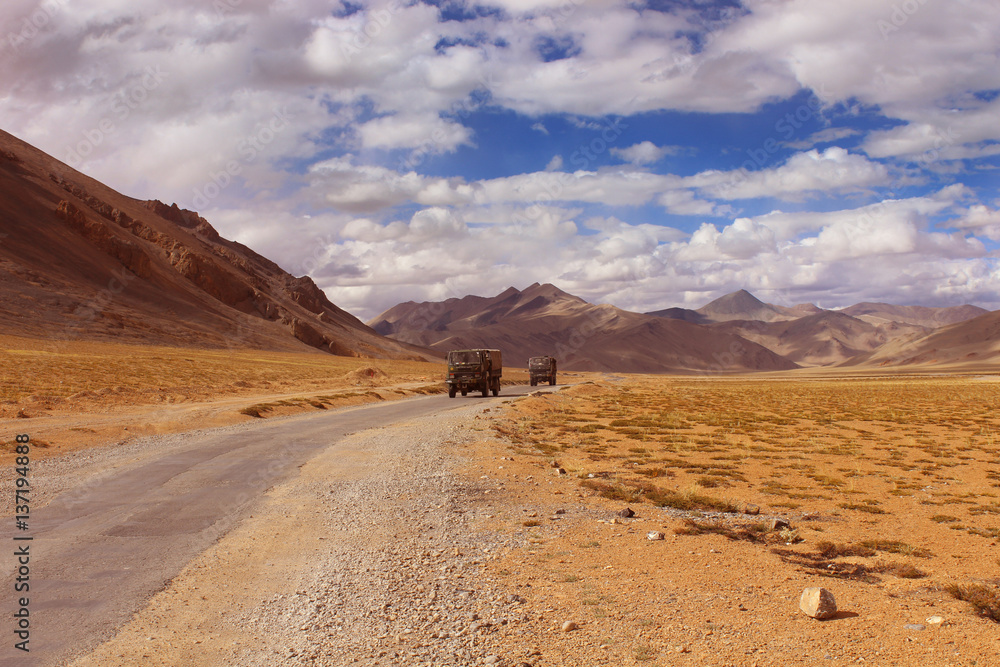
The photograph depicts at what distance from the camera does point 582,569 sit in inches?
277

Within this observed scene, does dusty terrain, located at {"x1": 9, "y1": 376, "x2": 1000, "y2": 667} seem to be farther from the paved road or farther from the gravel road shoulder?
the paved road

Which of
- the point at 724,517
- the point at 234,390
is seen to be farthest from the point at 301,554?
the point at 234,390

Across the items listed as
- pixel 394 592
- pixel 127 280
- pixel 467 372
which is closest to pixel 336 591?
pixel 394 592

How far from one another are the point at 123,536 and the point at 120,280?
108 metres

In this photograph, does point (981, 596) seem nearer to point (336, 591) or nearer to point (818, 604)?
point (818, 604)

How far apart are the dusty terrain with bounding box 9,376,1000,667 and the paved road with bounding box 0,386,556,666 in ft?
1.22

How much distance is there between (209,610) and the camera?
19.1ft

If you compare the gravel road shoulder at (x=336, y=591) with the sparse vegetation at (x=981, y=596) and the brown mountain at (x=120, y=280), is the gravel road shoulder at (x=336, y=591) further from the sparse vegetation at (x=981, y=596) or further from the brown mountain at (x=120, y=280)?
the brown mountain at (x=120, y=280)

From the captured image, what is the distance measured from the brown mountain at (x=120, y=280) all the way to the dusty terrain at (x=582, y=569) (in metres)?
75.2

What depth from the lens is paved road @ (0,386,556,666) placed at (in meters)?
5.48

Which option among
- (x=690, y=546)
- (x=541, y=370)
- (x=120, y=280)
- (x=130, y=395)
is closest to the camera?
(x=690, y=546)

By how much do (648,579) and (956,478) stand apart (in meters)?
11.5

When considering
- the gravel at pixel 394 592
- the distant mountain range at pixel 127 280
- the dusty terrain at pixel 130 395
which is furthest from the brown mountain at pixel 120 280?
the gravel at pixel 394 592

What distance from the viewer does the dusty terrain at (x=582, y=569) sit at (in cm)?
515
